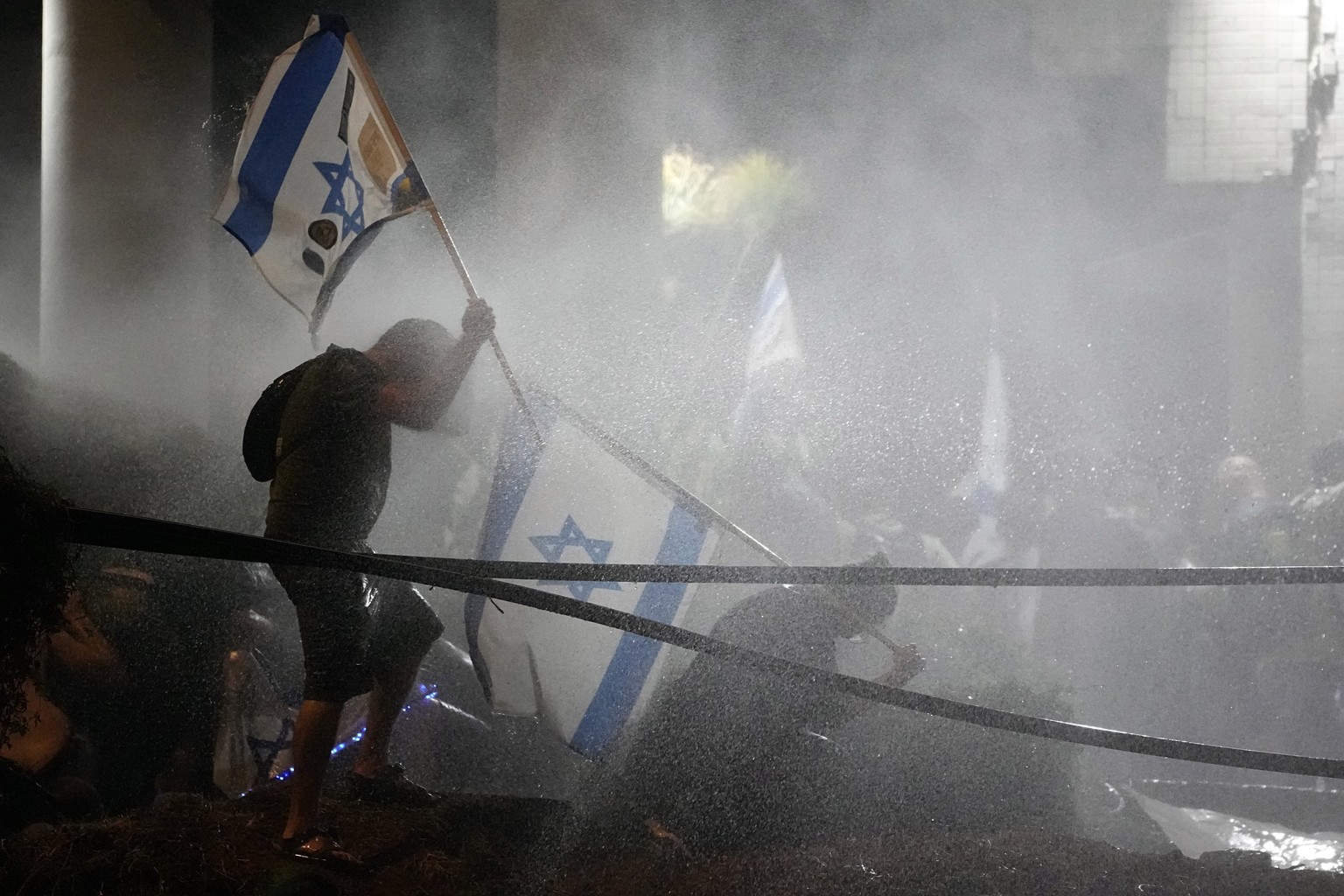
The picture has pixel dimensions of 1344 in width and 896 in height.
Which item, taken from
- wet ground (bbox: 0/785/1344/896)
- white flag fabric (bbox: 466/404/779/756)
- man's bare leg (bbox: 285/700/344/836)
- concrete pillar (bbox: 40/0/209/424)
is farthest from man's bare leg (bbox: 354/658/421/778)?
concrete pillar (bbox: 40/0/209/424)

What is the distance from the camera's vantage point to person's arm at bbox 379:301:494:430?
8.18 feet

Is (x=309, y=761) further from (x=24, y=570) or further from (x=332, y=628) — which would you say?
(x=24, y=570)

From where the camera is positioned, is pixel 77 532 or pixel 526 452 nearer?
pixel 77 532

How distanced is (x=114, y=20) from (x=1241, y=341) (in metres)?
6.17

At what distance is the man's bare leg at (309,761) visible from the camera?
2.26 metres

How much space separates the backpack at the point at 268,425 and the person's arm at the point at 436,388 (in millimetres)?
211

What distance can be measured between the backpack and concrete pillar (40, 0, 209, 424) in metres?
2.88

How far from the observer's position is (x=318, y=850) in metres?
2.21

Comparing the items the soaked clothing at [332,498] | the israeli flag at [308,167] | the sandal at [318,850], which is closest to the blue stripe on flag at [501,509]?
→ the soaked clothing at [332,498]

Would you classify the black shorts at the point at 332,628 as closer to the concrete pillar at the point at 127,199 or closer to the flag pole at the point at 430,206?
the flag pole at the point at 430,206

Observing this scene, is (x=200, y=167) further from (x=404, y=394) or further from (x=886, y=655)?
(x=886, y=655)

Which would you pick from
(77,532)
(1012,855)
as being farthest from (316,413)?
(1012,855)

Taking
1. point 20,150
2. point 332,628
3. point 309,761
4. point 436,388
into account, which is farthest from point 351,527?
point 20,150

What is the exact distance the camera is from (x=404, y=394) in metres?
2.50
